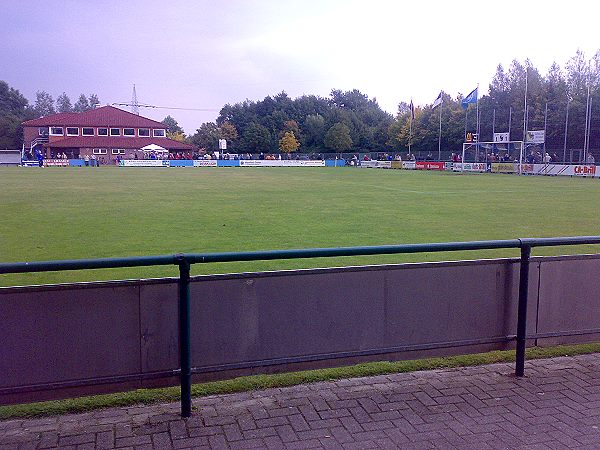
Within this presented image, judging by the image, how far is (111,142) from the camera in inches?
4011

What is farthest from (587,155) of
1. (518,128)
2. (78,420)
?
(78,420)

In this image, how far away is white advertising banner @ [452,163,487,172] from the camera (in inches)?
2498

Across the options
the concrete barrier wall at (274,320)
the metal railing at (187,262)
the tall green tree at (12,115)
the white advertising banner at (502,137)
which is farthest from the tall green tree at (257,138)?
the metal railing at (187,262)

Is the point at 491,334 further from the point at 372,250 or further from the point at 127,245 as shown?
the point at 127,245

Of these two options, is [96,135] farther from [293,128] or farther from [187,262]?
[187,262]

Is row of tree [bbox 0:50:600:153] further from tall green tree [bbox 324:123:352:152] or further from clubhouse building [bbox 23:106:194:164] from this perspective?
clubhouse building [bbox 23:106:194:164]

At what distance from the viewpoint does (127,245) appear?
1385 centimetres

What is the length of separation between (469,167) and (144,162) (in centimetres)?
4442

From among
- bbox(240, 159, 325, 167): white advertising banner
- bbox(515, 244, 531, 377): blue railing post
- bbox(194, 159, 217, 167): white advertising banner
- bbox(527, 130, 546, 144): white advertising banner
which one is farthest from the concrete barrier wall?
bbox(240, 159, 325, 167): white advertising banner

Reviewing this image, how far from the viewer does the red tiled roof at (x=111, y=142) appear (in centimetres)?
9825

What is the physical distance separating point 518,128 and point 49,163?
207 feet

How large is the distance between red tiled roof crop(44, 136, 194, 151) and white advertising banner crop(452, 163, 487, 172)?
5400cm

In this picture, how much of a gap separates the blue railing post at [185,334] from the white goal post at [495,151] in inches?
2367

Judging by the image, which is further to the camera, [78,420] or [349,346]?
[349,346]
